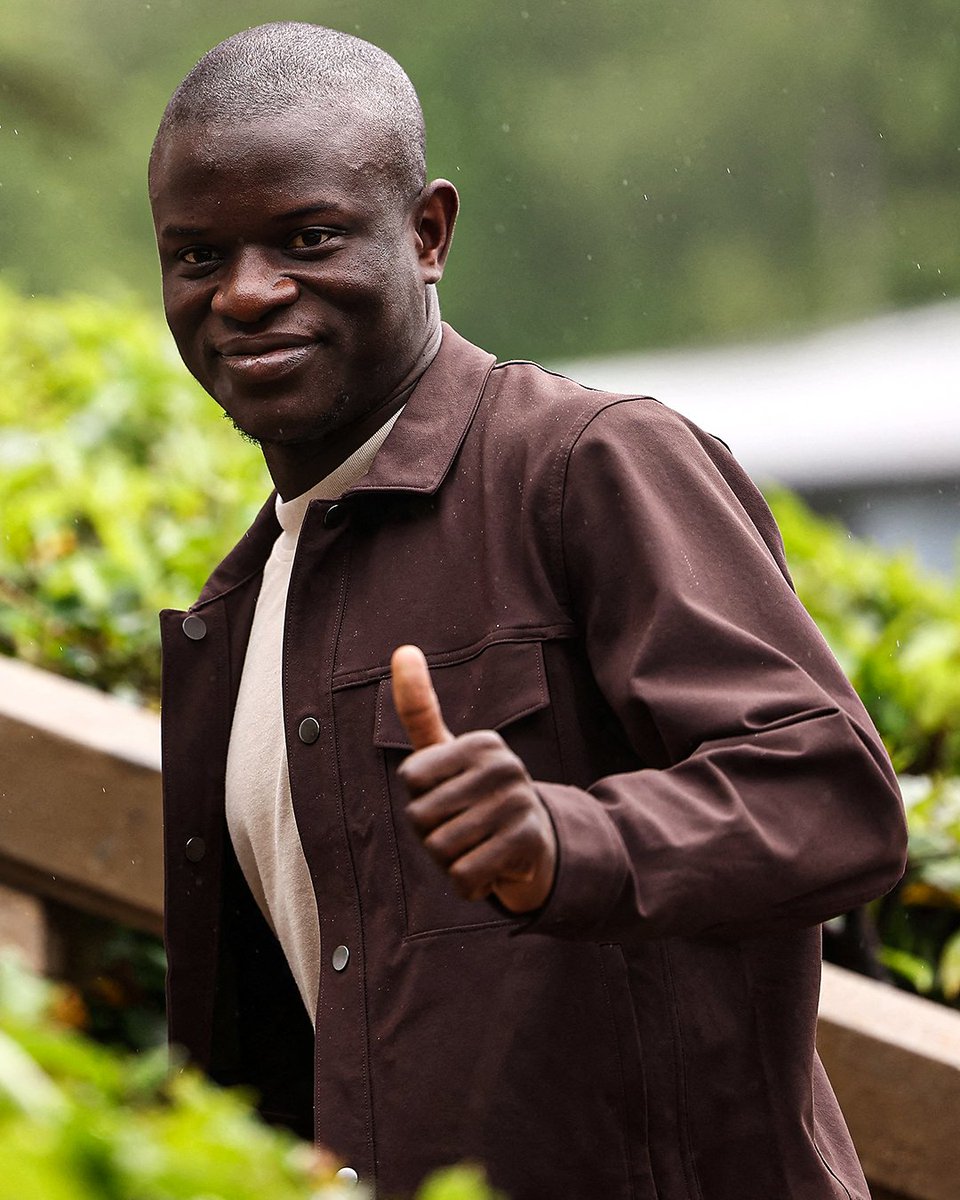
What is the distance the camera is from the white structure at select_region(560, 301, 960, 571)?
15.0m

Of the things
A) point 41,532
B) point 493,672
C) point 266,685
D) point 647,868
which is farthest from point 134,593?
point 647,868

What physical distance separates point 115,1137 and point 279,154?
1510 mm

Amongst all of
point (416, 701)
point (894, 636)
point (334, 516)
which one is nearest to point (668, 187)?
point (894, 636)

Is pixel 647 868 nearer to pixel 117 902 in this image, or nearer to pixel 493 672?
pixel 493 672

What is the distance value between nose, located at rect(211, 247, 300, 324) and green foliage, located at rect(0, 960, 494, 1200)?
115 centimetres


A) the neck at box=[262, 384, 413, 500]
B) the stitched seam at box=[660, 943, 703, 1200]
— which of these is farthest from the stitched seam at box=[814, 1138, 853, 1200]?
the neck at box=[262, 384, 413, 500]

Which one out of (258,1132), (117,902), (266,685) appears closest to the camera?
(258,1132)

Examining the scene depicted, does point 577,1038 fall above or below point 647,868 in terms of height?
below

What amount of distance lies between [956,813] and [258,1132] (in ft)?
9.84

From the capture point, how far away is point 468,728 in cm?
239

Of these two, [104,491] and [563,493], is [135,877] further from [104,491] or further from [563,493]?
[563,493]

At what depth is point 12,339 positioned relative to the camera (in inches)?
245

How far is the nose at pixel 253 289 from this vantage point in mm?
2467

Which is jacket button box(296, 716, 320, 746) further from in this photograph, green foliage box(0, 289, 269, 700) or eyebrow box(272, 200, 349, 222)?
green foliage box(0, 289, 269, 700)
